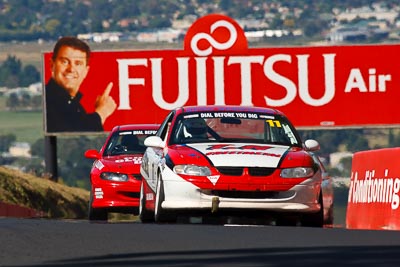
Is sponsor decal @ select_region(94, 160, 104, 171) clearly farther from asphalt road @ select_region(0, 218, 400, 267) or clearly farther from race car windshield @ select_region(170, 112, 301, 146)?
asphalt road @ select_region(0, 218, 400, 267)

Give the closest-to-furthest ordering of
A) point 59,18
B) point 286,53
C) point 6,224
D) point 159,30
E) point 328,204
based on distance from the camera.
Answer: point 6,224 → point 328,204 → point 286,53 → point 159,30 → point 59,18

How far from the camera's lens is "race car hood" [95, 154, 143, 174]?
71.8 ft

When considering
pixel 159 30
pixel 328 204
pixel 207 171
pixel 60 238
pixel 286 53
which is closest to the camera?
pixel 60 238

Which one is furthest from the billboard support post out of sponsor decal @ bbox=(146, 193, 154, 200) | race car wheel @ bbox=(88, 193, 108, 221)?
sponsor decal @ bbox=(146, 193, 154, 200)

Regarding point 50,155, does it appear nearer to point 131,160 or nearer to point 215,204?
point 131,160

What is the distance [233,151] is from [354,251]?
464cm

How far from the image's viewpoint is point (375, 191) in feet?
66.4

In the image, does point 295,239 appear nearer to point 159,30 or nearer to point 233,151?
point 233,151

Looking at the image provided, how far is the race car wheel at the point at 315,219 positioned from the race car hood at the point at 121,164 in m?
4.75

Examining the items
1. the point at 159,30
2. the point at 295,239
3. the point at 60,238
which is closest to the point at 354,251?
the point at 295,239

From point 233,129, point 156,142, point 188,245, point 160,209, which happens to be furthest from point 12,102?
point 188,245

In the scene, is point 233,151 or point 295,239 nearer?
point 295,239

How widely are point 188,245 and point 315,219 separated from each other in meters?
4.25

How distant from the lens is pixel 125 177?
21891mm
